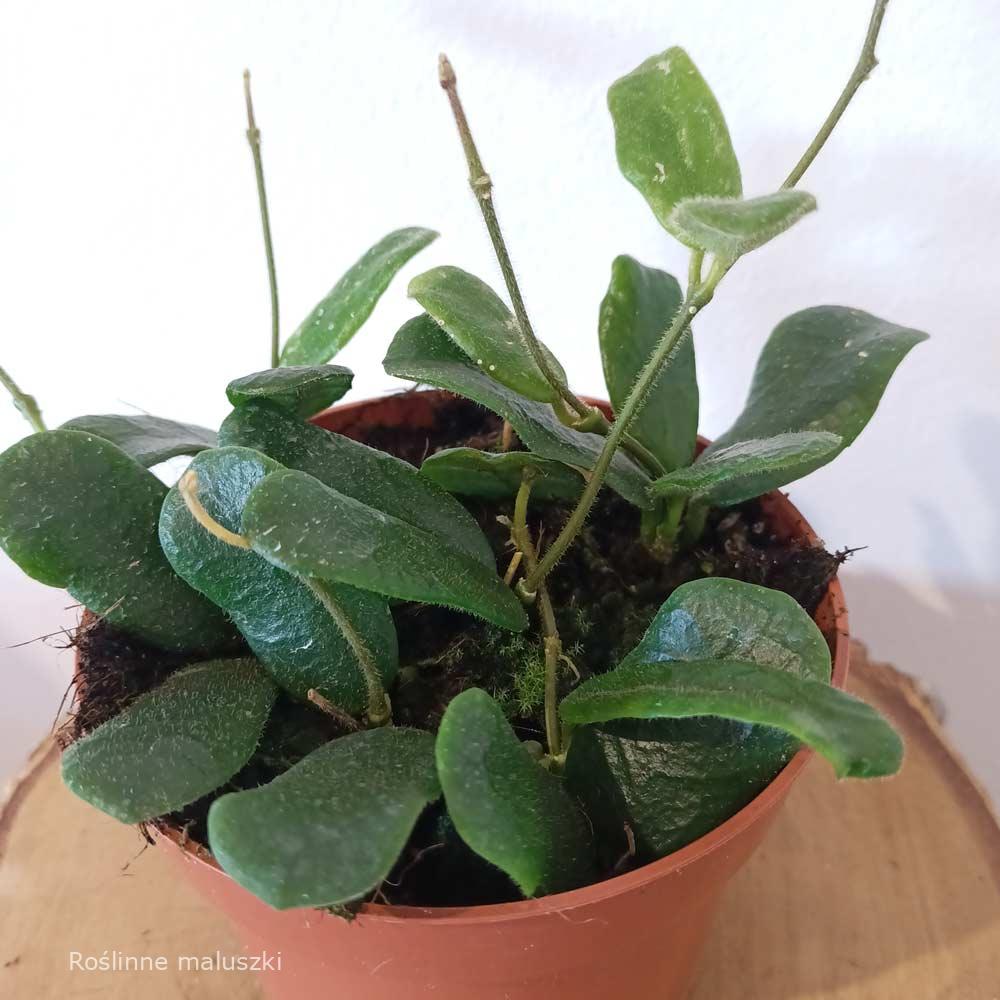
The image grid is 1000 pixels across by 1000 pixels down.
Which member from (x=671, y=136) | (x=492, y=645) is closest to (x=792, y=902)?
(x=492, y=645)

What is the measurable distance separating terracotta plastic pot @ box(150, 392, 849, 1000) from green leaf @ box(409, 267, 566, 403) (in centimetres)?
24

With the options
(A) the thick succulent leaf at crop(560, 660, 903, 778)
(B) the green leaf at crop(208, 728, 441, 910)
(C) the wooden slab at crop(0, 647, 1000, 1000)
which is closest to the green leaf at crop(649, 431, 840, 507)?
(A) the thick succulent leaf at crop(560, 660, 903, 778)

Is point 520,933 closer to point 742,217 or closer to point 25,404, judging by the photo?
point 742,217

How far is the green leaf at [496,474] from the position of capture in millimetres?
530

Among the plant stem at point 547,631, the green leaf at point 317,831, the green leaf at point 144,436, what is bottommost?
the plant stem at point 547,631

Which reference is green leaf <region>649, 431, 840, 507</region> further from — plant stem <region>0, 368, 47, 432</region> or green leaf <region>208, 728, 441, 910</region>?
plant stem <region>0, 368, 47, 432</region>

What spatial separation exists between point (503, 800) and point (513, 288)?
A: 0.23 m

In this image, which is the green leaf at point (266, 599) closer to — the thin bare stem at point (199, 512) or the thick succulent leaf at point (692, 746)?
the thin bare stem at point (199, 512)

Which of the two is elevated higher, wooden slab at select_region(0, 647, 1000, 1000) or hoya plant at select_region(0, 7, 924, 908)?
hoya plant at select_region(0, 7, 924, 908)

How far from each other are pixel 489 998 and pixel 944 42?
0.71 meters

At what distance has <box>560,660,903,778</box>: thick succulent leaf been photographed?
0.32 meters

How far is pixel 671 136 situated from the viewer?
1.62ft

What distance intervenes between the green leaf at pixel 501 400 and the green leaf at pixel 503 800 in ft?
0.53

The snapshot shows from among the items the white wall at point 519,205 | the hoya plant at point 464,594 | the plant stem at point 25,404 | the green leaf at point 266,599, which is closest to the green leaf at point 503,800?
the hoya plant at point 464,594
